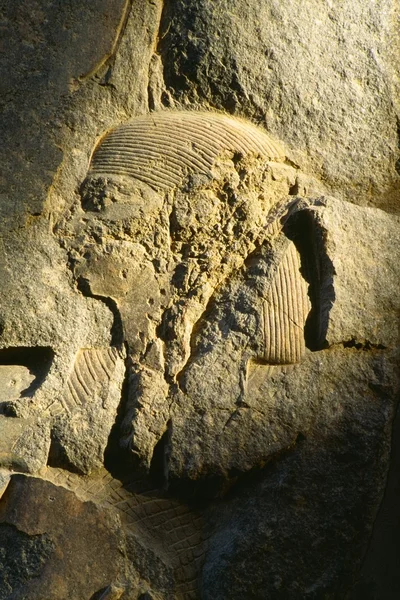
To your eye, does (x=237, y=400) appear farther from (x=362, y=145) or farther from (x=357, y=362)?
(x=362, y=145)

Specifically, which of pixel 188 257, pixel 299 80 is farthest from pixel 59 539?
pixel 299 80

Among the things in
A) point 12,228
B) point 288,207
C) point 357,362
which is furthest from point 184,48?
point 357,362

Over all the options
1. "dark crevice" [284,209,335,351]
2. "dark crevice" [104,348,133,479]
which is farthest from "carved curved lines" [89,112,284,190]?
"dark crevice" [104,348,133,479]

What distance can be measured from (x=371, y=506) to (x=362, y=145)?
0.81 metres

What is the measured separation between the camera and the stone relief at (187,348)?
166cm

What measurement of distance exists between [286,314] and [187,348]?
21 cm

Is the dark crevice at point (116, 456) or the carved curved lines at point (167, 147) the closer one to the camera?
the dark crevice at point (116, 456)

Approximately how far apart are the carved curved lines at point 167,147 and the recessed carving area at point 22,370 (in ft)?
1.30

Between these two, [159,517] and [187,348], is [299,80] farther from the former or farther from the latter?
[159,517]

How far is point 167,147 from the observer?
186 centimetres

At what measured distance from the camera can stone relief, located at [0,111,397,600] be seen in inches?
65.3

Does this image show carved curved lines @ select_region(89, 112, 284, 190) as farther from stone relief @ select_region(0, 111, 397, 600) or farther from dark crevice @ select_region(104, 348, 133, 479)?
dark crevice @ select_region(104, 348, 133, 479)

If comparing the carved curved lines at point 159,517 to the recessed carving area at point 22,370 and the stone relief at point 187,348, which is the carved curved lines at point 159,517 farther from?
the recessed carving area at point 22,370

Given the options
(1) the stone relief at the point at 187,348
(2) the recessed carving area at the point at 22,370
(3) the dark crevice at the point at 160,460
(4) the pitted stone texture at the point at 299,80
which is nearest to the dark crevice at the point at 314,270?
(1) the stone relief at the point at 187,348
